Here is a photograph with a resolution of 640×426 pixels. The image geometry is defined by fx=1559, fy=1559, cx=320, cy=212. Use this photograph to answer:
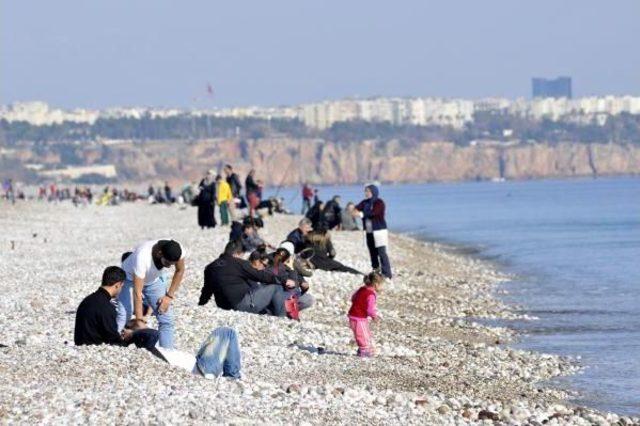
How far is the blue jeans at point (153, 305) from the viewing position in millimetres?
12922

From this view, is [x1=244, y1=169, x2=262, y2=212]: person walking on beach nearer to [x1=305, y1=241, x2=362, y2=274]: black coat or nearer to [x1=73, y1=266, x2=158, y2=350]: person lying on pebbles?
[x1=305, y1=241, x2=362, y2=274]: black coat

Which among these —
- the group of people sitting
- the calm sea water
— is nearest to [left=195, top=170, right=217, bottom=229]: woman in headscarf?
the calm sea water

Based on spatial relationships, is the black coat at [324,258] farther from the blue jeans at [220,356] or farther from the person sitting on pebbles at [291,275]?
the blue jeans at [220,356]

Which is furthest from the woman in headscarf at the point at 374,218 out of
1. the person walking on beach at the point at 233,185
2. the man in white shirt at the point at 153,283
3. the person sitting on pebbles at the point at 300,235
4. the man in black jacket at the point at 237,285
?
the person walking on beach at the point at 233,185

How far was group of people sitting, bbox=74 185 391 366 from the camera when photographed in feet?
40.2

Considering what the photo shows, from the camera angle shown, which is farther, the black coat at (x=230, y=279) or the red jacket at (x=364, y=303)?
the black coat at (x=230, y=279)

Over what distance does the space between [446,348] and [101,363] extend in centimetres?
527

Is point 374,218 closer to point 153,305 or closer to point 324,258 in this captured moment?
point 324,258

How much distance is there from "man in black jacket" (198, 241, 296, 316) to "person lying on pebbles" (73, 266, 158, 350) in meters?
3.77

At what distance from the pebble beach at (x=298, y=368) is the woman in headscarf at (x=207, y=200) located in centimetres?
819

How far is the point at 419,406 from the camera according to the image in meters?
11.1

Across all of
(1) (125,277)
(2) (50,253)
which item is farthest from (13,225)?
(1) (125,277)

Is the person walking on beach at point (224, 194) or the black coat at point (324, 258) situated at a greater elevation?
the person walking on beach at point (224, 194)

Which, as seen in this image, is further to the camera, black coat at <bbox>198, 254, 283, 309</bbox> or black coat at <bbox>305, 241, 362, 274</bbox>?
black coat at <bbox>305, 241, 362, 274</bbox>
